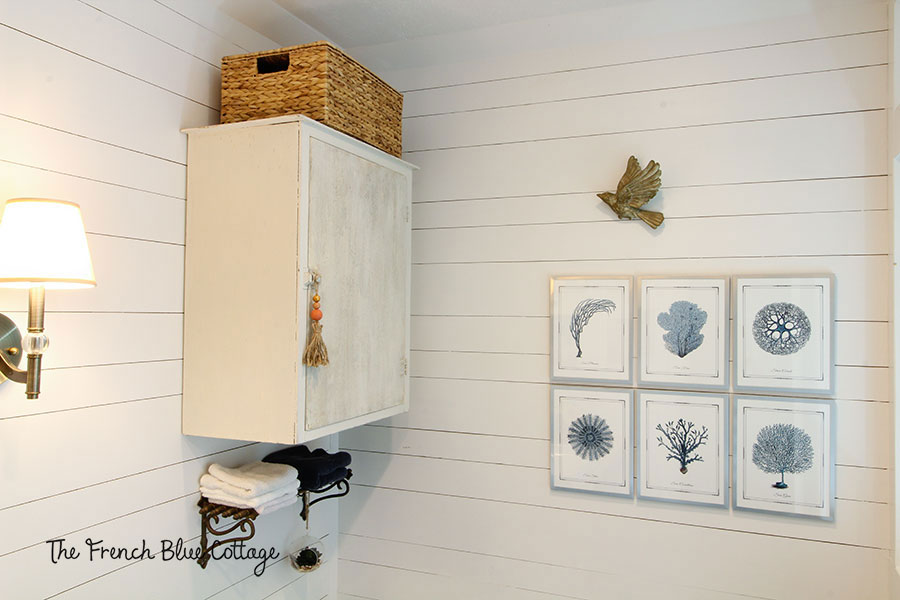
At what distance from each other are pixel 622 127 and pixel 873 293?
2.74ft

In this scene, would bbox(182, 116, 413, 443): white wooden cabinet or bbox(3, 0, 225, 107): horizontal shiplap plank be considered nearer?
bbox(3, 0, 225, 107): horizontal shiplap plank

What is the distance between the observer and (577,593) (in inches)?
79.7

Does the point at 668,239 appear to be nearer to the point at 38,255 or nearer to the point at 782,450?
the point at 782,450

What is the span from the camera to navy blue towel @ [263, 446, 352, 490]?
189cm

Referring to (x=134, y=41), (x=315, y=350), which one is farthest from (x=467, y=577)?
(x=134, y=41)

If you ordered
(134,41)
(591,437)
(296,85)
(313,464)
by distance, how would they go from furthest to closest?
(591,437), (313,464), (296,85), (134,41)

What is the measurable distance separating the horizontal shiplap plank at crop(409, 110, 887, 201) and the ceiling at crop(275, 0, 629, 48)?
38 cm

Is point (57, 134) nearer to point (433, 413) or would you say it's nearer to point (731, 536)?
point (433, 413)

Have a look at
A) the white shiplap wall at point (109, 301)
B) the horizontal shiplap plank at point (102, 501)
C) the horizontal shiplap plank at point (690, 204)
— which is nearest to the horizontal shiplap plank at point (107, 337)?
the white shiplap wall at point (109, 301)

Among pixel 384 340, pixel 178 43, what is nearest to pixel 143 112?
pixel 178 43

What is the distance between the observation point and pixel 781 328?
1818 millimetres

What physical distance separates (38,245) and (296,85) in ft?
2.53

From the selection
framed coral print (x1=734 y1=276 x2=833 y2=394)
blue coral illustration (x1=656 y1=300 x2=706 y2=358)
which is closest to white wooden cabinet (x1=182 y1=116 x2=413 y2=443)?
blue coral illustration (x1=656 y1=300 x2=706 y2=358)

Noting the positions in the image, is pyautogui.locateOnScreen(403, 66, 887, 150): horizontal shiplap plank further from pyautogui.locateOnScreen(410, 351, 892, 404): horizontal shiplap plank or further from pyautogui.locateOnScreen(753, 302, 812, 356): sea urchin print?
pyautogui.locateOnScreen(410, 351, 892, 404): horizontal shiplap plank
